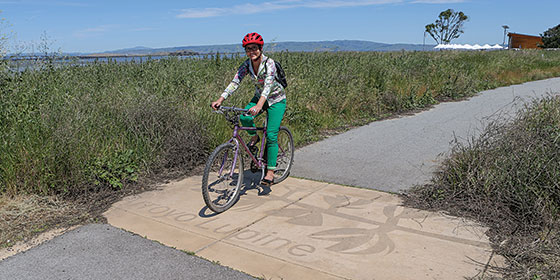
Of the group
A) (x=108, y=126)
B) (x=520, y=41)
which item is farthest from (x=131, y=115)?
(x=520, y=41)

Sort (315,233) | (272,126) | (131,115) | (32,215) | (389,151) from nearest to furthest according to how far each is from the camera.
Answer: (315,233) → (32,215) → (272,126) → (131,115) → (389,151)

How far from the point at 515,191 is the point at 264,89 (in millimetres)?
2803

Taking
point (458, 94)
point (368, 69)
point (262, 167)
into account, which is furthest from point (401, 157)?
point (458, 94)

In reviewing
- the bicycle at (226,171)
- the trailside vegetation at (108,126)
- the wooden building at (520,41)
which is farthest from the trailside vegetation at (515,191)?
the wooden building at (520,41)

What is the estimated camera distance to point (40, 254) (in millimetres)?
3836

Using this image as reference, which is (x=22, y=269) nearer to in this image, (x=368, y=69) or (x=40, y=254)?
(x=40, y=254)

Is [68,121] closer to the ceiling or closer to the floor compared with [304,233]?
closer to the ceiling

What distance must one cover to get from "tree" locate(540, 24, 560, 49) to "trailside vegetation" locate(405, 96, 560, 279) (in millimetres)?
82224

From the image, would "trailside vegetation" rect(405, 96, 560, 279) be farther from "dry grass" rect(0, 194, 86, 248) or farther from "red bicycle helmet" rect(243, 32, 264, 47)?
"dry grass" rect(0, 194, 86, 248)

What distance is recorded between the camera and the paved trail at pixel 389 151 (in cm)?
614

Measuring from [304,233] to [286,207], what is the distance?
0.76m

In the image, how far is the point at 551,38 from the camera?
74.9m

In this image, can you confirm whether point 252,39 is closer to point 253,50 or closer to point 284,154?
point 253,50

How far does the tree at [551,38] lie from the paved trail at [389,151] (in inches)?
2986
